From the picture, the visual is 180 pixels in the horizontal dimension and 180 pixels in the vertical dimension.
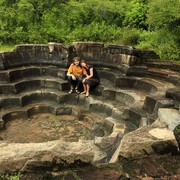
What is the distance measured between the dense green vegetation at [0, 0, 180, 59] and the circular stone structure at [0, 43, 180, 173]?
1.83m

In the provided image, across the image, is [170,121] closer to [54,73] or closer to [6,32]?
[54,73]

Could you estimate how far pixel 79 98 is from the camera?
23.9ft

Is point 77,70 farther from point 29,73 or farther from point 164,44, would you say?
point 164,44

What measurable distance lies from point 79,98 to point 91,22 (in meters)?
8.30

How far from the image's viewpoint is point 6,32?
36.3 feet

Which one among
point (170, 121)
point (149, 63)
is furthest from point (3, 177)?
point (149, 63)

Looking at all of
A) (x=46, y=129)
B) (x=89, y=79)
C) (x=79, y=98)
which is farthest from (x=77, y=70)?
(x=46, y=129)

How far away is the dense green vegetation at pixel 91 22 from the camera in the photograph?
9.74 metres

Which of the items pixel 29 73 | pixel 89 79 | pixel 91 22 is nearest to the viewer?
pixel 89 79

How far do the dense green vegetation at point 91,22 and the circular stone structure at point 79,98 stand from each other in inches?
71.9

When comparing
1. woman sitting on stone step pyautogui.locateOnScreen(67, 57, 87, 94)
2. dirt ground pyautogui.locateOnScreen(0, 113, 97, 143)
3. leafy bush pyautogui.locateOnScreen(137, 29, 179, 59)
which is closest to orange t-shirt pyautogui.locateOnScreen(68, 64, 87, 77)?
woman sitting on stone step pyautogui.locateOnScreen(67, 57, 87, 94)

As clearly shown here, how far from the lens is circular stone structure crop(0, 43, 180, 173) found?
19.0 ft

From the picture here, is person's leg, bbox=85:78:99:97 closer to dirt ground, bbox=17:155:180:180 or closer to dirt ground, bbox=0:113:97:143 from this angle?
dirt ground, bbox=0:113:97:143

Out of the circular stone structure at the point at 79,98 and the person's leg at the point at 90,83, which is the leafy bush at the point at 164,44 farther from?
the person's leg at the point at 90,83
